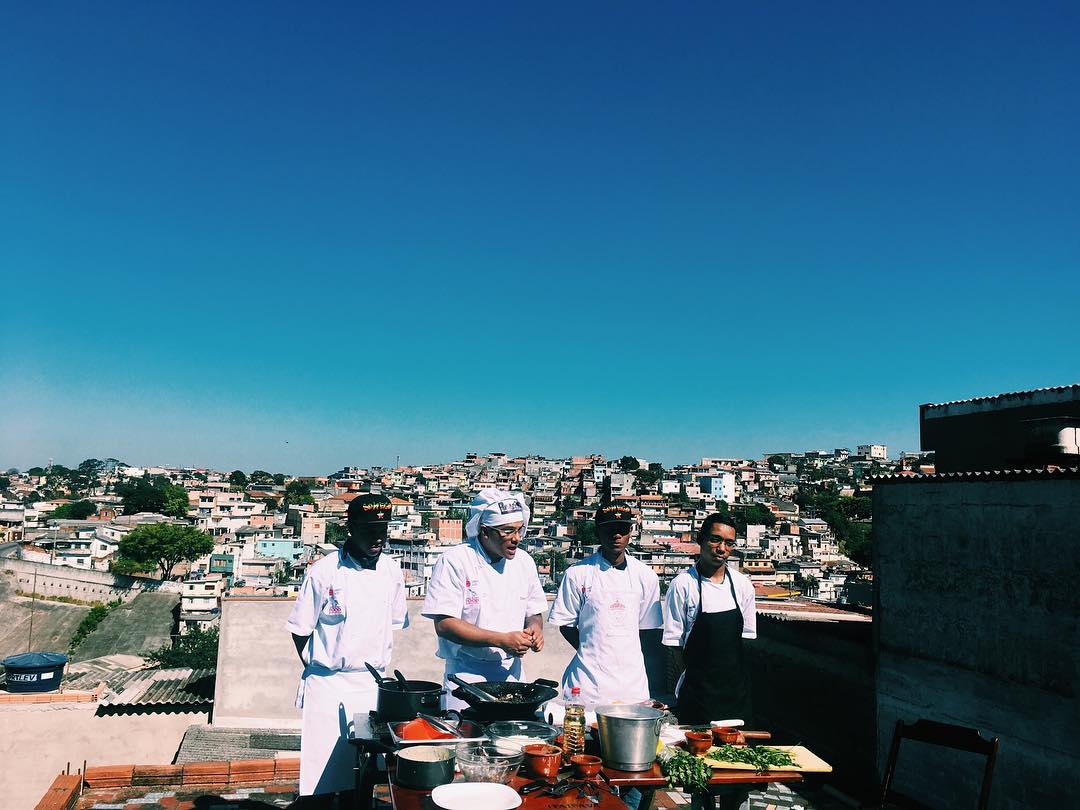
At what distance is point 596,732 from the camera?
3.01 meters

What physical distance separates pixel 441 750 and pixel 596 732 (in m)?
0.73

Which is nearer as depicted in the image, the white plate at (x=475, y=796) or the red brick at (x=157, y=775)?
the white plate at (x=475, y=796)

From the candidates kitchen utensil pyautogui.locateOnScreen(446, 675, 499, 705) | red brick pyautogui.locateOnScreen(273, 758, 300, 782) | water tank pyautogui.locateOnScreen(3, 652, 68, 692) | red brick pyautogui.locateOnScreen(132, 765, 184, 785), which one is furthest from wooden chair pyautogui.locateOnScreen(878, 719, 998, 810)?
water tank pyautogui.locateOnScreen(3, 652, 68, 692)

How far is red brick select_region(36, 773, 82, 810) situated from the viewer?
427cm

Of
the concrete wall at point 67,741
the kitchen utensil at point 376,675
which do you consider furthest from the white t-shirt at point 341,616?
the concrete wall at point 67,741

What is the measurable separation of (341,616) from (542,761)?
1416 millimetres

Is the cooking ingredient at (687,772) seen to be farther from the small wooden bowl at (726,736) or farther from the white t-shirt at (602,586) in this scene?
the white t-shirt at (602,586)

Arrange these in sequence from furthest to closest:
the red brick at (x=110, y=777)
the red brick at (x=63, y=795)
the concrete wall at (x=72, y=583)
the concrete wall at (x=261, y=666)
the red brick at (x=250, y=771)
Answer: the concrete wall at (x=72, y=583) → the concrete wall at (x=261, y=666) → the red brick at (x=250, y=771) → the red brick at (x=110, y=777) → the red brick at (x=63, y=795)

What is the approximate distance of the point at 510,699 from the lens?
308 centimetres

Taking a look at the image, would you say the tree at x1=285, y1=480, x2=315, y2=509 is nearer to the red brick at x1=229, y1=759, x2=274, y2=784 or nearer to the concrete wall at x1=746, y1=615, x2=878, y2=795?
the concrete wall at x1=746, y1=615, x2=878, y2=795

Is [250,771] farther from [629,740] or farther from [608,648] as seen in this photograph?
[629,740]

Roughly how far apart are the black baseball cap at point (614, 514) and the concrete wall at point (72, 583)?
6722cm

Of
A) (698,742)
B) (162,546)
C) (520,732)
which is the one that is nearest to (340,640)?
(520,732)

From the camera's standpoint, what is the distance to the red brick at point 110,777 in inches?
192
